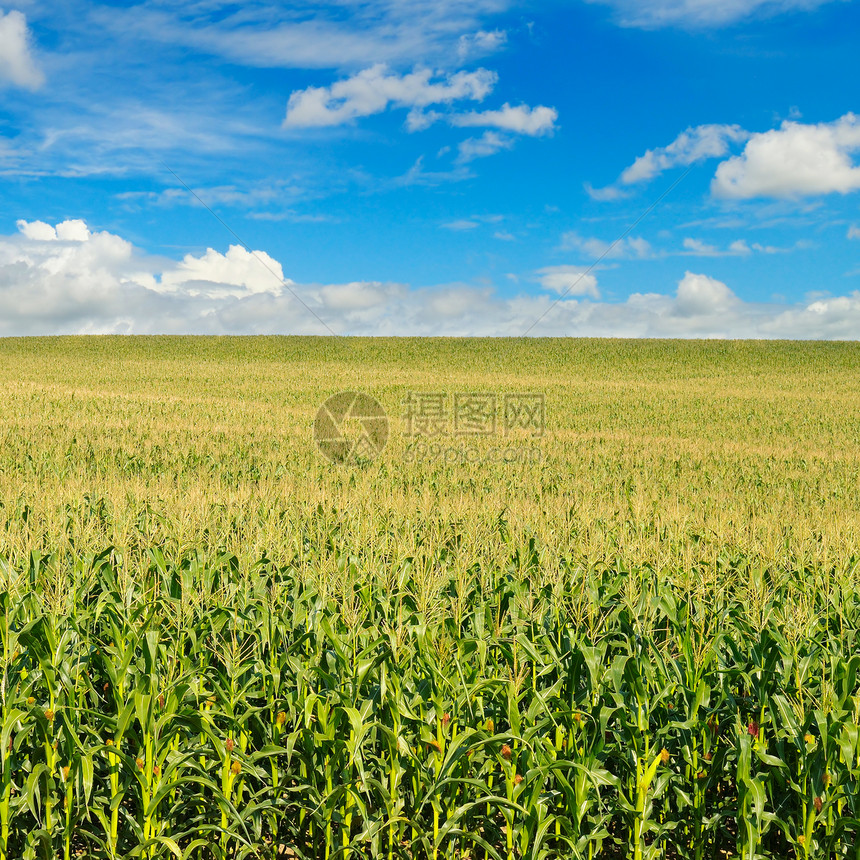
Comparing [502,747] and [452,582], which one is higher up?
[452,582]

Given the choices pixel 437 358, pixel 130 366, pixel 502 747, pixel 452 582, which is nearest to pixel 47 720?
pixel 502 747

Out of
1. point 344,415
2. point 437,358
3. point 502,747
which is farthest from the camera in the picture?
point 437,358

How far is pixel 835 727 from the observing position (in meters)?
3.54

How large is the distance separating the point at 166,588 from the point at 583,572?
12.3 feet

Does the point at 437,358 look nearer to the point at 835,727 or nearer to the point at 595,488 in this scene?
the point at 595,488

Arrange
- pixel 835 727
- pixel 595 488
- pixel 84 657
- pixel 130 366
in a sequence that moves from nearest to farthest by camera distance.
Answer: pixel 835 727 → pixel 84 657 → pixel 595 488 → pixel 130 366

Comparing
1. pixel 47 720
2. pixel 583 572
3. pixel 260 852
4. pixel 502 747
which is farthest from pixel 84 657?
pixel 583 572

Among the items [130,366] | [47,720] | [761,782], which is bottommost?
[761,782]

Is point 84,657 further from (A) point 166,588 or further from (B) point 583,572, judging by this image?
(B) point 583,572

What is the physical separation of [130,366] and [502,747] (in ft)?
181

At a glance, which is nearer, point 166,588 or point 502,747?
point 502,747

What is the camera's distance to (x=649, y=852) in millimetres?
3658

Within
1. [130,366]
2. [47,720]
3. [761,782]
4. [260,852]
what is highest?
[130,366]

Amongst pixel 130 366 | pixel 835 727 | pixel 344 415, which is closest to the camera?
pixel 835 727
